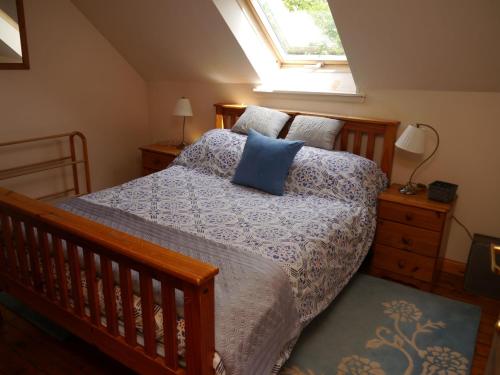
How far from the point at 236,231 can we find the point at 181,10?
180cm

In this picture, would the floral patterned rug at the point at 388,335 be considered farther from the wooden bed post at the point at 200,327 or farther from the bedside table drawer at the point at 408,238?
the wooden bed post at the point at 200,327

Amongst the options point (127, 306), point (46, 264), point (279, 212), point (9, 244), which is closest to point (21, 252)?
point (9, 244)

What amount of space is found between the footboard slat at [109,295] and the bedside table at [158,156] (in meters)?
1.98

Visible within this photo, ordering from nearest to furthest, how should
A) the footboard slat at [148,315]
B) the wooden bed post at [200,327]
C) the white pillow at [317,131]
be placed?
Result: the wooden bed post at [200,327], the footboard slat at [148,315], the white pillow at [317,131]

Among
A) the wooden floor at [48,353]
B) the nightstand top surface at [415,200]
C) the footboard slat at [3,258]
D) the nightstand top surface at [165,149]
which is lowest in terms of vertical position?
the wooden floor at [48,353]

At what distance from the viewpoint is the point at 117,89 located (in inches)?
144

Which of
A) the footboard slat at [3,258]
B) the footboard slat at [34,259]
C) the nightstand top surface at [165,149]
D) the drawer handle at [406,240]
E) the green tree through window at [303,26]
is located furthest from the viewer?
the nightstand top surface at [165,149]

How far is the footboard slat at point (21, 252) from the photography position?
5.63 ft

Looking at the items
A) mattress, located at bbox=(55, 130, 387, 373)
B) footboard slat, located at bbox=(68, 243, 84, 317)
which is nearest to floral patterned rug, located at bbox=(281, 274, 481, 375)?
mattress, located at bbox=(55, 130, 387, 373)

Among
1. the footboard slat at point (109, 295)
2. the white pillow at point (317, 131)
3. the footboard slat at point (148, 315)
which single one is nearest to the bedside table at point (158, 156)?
the white pillow at point (317, 131)

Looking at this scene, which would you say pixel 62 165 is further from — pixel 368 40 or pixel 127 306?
pixel 368 40

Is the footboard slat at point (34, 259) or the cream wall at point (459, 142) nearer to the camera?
the footboard slat at point (34, 259)

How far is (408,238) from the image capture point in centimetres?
240

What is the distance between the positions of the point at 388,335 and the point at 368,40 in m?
1.72
